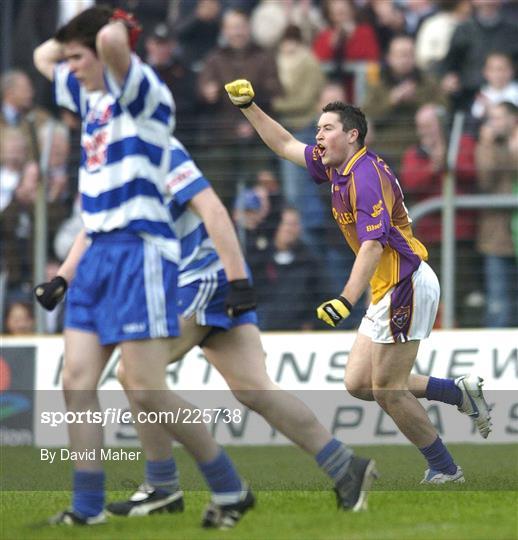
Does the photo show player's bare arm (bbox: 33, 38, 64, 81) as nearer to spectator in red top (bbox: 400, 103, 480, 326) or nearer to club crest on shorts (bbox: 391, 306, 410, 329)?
club crest on shorts (bbox: 391, 306, 410, 329)

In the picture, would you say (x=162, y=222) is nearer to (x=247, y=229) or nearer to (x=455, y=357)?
(x=455, y=357)

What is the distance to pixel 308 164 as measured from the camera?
7629mm

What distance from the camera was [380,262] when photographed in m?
7.51

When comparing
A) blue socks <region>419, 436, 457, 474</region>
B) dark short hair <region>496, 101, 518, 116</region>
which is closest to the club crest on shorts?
blue socks <region>419, 436, 457, 474</region>

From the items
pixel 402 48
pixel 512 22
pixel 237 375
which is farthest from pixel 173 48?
pixel 237 375

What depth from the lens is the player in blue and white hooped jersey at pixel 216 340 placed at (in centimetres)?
615

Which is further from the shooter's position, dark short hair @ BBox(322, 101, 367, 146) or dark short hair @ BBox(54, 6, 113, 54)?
dark short hair @ BBox(322, 101, 367, 146)

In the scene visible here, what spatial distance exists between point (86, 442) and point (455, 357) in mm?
6010

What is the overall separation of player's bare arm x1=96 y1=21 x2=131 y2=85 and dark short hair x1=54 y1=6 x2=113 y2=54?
25 cm

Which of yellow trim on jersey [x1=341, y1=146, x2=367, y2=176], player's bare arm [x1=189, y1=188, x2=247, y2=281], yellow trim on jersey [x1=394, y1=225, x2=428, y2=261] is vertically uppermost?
yellow trim on jersey [x1=341, y1=146, x2=367, y2=176]

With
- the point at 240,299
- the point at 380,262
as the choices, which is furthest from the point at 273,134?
the point at 240,299

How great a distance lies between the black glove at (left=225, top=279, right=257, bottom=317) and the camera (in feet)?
19.0

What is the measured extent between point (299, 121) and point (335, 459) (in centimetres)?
744

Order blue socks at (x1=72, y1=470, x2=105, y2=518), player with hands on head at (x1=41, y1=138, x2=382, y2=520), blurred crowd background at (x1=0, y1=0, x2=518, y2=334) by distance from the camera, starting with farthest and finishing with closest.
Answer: blurred crowd background at (x1=0, y1=0, x2=518, y2=334)
player with hands on head at (x1=41, y1=138, x2=382, y2=520)
blue socks at (x1=72, y1=470, x2=105, y2=518)
